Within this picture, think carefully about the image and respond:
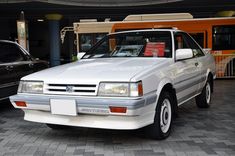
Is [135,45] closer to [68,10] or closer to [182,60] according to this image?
[182,60]

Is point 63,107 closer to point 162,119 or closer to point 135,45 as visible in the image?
point 162,119

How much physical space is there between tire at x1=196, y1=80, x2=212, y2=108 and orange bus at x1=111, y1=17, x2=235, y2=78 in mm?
5448

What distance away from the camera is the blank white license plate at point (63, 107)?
3.97m

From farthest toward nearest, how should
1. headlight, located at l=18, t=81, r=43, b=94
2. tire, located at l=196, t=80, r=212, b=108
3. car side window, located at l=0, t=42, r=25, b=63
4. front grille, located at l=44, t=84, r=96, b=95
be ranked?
car side window, located at l=0, t=42, r=25, b=63 < tire, located at l=196, t=80, r=212, b=108 < headlight, located at l=18, t=81, r=43, b=94 < front grille, located at l=44, t=84, r=96, b=95

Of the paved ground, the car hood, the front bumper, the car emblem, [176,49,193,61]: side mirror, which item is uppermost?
[176,49,193,61]: side mirror

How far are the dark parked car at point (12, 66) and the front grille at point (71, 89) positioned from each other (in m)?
2.65

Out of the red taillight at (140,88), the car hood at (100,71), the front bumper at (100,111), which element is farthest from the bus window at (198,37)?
Result: the red taillight at (140,88)

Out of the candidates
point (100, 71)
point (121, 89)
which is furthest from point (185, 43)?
point (121, 89)

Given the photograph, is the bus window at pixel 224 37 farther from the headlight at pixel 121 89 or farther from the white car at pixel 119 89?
the headlight at pixel 121 89

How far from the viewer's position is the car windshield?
5137mm

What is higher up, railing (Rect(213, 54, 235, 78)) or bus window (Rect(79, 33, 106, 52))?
bus window (Rect(79, 33, 106, 52))

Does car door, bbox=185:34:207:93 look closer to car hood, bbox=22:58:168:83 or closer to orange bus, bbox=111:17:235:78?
car hood, bbox=22:58:168:83

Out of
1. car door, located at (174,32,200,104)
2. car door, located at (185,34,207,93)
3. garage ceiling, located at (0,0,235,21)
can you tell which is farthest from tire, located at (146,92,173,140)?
garage ceiling, located at (0,0,235,21)

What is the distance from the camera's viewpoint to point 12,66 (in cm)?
678
